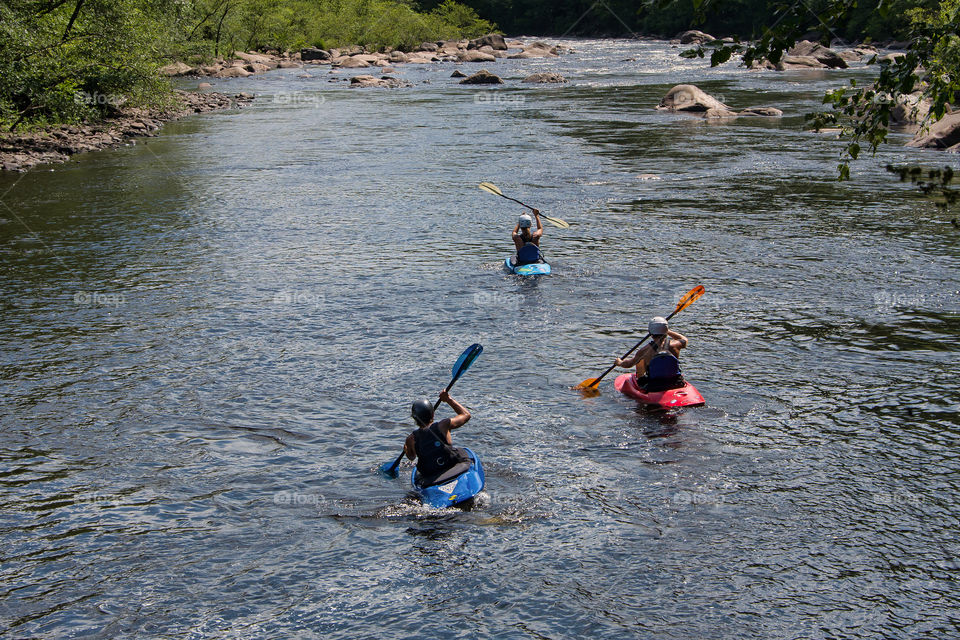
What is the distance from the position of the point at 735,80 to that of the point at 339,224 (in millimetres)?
39161

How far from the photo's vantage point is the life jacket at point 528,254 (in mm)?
17766

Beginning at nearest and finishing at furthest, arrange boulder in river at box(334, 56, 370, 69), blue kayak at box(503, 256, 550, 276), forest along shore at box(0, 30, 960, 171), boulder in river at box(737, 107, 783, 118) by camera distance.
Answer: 1. blue kayak at box(503, 256, 550, 276)
2. forest along shore at box(0, 30, 960, 171)
3. boulder in river at box(737, 107, 783, 118)
4. boulder in river at box(334, 56, 370, 69)

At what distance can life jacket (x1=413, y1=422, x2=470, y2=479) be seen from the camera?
970 centimetres

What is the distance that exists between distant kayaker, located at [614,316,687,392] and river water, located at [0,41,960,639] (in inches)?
18.8

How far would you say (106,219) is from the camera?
75.1ft

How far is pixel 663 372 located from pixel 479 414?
2593 mm

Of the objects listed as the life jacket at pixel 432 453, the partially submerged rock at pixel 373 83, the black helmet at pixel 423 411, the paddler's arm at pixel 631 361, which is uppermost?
the partially submerged rock at pixel 373 83

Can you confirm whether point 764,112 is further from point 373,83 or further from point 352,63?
point 352,63

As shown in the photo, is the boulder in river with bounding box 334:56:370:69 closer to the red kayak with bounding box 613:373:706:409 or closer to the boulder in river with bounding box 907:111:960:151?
the boulder in river with bounding box 907:111:960:151

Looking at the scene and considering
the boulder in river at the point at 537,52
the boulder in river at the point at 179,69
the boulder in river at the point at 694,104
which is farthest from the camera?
the boulder in river at the point at 537,52

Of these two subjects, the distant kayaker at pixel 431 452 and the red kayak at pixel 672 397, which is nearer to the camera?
the distant kayaker at pixel 431 452

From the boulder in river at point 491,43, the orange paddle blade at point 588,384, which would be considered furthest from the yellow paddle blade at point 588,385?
the boulder in river at point 491,43

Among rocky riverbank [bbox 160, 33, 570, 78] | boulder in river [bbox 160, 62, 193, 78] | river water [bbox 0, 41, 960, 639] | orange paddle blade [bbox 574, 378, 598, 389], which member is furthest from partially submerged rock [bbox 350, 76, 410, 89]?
orange paddle blade [bbox 574, 378, 598, 389]

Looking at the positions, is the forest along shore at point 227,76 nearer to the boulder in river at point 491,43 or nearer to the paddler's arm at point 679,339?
the boulder in river at point 491,43
